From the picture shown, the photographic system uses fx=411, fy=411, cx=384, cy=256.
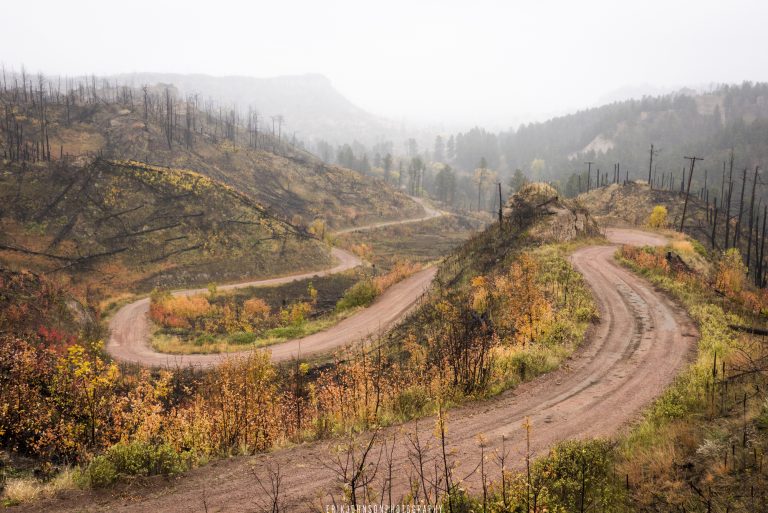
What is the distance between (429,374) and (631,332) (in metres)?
8.93

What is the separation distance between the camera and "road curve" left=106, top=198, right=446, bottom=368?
2538cm

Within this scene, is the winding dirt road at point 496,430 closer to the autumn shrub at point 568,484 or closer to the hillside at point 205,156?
the autumn shrub at point 568,484

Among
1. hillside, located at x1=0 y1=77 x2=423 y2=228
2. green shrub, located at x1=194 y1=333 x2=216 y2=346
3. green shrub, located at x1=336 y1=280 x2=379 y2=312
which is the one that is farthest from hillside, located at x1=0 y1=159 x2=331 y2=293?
hillside, located at x1=0 y1=77 x2=423 y2=228

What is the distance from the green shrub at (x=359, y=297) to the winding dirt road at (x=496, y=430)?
2013 centimetres

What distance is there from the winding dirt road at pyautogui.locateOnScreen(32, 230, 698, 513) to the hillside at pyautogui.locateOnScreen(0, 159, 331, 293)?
138ft

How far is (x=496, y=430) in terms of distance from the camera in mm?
9141

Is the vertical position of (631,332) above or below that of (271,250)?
above

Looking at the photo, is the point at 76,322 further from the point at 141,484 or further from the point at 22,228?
the point at 141,484

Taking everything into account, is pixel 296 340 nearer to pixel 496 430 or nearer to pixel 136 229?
pixel 496 430

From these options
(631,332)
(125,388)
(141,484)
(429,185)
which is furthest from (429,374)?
(429,185)

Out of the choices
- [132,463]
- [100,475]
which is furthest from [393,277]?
[100,475]

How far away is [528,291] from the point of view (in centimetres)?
1888

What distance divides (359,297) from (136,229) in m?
33.7

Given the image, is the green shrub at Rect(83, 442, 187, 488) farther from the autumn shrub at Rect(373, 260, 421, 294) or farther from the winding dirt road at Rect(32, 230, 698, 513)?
the autumn shrub at Rect(373, 260, 421, 294)
